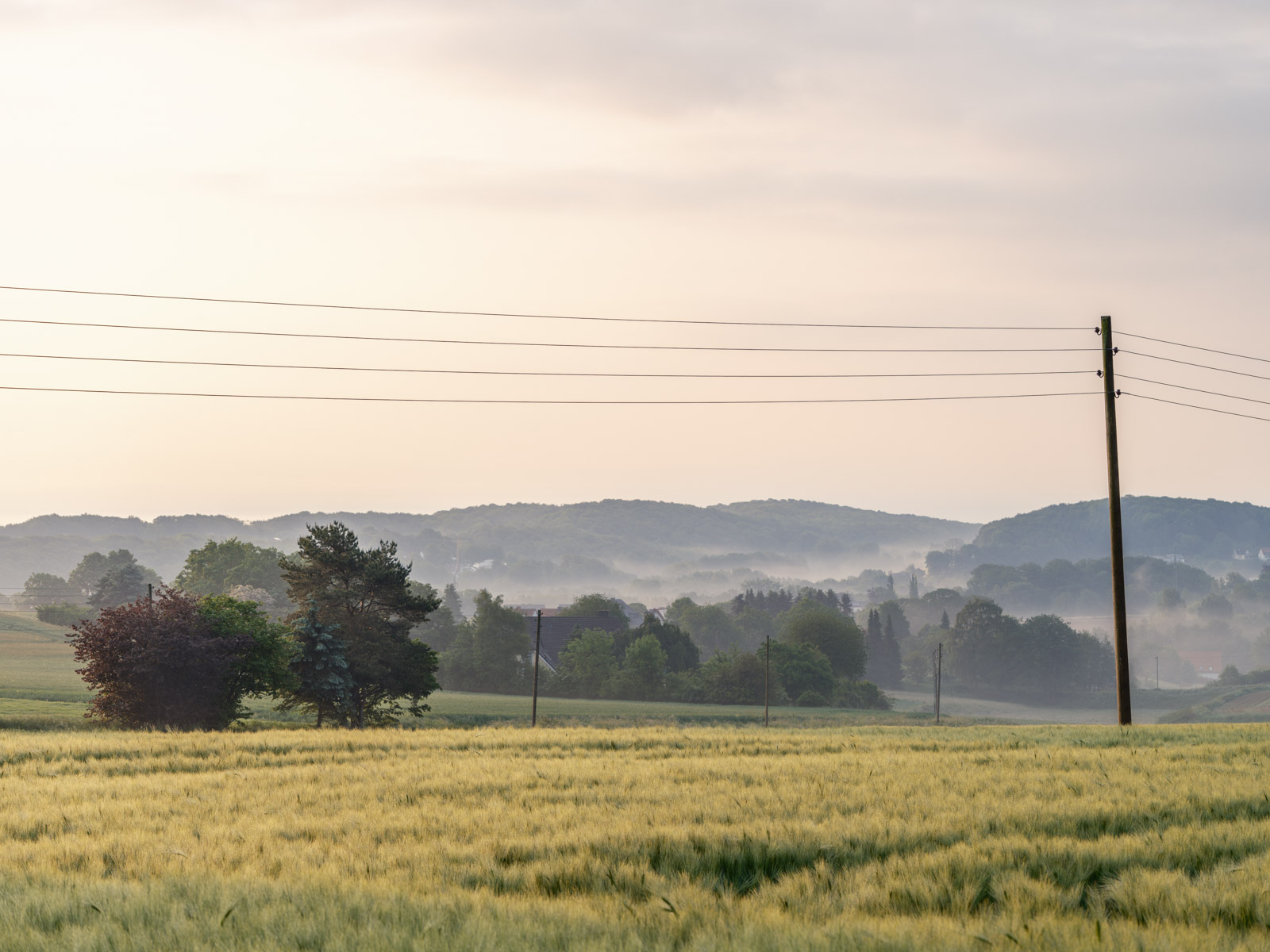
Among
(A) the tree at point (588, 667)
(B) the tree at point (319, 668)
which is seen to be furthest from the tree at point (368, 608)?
(A) the tree at point (588, 667)

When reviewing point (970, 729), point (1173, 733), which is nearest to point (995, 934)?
point (1173, 733)

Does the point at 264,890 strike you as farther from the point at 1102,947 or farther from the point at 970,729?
the point at 970,729

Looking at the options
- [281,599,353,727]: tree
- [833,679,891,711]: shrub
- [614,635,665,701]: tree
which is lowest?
[833,679,891,711]: shrub

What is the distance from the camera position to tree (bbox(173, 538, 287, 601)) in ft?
478

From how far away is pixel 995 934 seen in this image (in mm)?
8172

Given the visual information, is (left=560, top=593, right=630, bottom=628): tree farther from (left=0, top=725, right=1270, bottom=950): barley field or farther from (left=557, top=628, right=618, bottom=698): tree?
(left=0, top=725, right=1270, bottom=950): barley field

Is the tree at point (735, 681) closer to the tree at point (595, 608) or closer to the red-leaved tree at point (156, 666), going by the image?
the tree at point (595, 608)

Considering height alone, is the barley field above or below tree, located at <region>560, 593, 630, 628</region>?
below

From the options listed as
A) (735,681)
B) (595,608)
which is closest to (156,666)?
(735,681)

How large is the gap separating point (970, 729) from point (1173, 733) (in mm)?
6938

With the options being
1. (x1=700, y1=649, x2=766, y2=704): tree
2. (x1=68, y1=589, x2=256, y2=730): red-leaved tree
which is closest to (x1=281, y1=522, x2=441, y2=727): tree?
(x1=68, y1=589, x2=256, y2=730): red-leaved tree

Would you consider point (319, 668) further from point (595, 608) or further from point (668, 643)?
point (595, 608)

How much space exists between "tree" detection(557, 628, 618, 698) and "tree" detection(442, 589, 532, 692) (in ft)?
18.9

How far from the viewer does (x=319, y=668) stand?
57.8 meters
